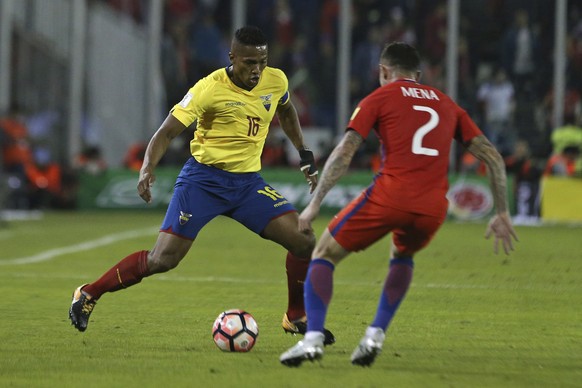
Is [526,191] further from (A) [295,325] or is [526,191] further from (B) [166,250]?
(B) [166,250]

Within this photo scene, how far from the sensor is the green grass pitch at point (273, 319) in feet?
22.0

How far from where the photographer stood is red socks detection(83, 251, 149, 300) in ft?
26.7

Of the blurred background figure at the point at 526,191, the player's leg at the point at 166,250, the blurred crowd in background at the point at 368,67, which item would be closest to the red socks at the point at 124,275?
the player's leg at the point at 166,250

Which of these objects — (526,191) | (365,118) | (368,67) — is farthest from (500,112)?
(365,118)

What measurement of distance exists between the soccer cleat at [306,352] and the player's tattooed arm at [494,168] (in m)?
1.26

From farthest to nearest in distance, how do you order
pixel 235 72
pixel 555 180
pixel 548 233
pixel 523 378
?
pixel 555 180 < pixel 548 233 < pixel 235 72 < pixel 523 378

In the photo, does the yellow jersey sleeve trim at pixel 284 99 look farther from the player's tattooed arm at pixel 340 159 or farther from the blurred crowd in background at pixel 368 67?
the blurred crowd in background at pixel 368 67

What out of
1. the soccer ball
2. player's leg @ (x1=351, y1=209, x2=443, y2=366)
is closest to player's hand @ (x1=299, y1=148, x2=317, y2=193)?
the soccer ball

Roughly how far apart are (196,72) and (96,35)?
257cm

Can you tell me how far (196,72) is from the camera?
79.7 feet

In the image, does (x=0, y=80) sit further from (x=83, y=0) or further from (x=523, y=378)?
(x=523, y=378)

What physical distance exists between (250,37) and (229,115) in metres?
0.56

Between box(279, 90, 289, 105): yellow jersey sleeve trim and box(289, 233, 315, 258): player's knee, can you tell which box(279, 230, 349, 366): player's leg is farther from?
box(279, 90, 289, 105): yellow jersey sleeve trim

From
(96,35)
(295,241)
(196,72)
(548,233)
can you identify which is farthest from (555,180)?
(295,241)
